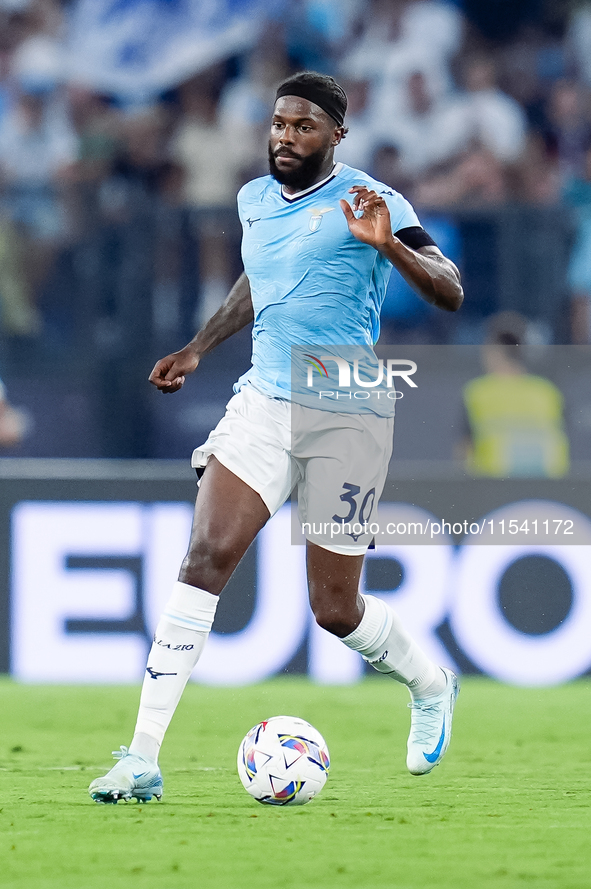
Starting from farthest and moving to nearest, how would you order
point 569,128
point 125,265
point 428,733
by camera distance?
point 569,128, point 125,265, point 428,733

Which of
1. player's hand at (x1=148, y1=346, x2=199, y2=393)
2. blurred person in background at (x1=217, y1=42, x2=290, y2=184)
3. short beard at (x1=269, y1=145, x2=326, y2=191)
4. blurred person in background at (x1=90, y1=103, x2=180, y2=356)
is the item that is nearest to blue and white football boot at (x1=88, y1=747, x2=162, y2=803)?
player's hand at (x1=148, y1=346, x2=199, y2=393)

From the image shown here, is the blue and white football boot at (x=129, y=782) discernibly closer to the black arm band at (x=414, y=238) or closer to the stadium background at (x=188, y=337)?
the black arm band at (x=414, y=238)

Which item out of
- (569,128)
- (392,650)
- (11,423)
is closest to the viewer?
(392,650)

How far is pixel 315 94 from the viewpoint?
4.09 meters

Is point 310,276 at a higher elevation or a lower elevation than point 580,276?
higher

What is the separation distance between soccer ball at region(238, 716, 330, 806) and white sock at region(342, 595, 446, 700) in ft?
1.45

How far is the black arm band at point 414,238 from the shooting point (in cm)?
396

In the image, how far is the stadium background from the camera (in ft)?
22.5

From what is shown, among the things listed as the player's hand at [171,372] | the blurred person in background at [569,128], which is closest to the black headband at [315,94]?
the player's hand at [171,372]

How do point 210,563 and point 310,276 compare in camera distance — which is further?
point 310,276

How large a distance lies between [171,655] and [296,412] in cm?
82

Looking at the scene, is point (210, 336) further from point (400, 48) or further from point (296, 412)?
point (400, 48)

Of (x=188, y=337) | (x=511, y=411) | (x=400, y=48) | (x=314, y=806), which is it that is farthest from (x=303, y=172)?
(x=400, y=48)

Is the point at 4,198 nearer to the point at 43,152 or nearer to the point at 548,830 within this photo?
the point at 43,152
